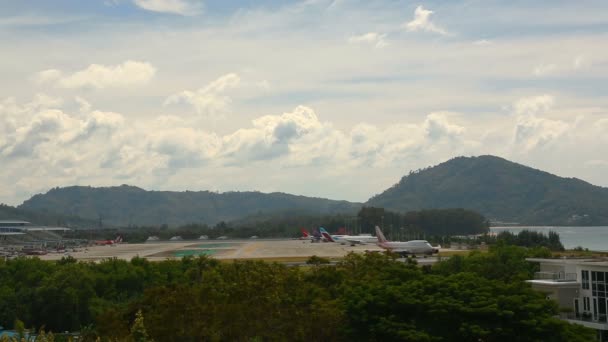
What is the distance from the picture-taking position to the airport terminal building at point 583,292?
3812 cm

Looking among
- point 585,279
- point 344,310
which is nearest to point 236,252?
point 585,279

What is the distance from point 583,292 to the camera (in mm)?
40031

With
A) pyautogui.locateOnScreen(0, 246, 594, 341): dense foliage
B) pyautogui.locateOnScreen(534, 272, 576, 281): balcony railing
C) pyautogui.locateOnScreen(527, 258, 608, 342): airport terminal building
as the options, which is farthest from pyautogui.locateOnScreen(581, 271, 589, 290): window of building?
pyautogui.locateOnScreen(0, 246, 594, 341): dense foliage

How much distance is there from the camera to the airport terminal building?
38.1m

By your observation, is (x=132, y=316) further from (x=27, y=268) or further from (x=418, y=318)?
(x=27, y=268)

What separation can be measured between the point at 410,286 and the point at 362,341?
10.7ft

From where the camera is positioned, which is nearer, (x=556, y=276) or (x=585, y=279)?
(x=585, y=279)

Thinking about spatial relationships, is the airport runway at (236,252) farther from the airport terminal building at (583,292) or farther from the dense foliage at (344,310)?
the dense foliage at (344,310)

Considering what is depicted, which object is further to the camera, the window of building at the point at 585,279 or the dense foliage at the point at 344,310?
the window of building at the point at 585,279

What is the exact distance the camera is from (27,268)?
6775cm

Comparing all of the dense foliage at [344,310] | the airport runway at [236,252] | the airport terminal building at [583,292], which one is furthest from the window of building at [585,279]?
the airport runway at [236,252]

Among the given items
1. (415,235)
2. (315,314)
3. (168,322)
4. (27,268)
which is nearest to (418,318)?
(315,314)

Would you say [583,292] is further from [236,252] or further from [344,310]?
[236,252]

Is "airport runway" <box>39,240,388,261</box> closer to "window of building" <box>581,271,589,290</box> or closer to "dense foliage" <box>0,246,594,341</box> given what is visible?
"window of building" <box>581,271,589,290</box>
